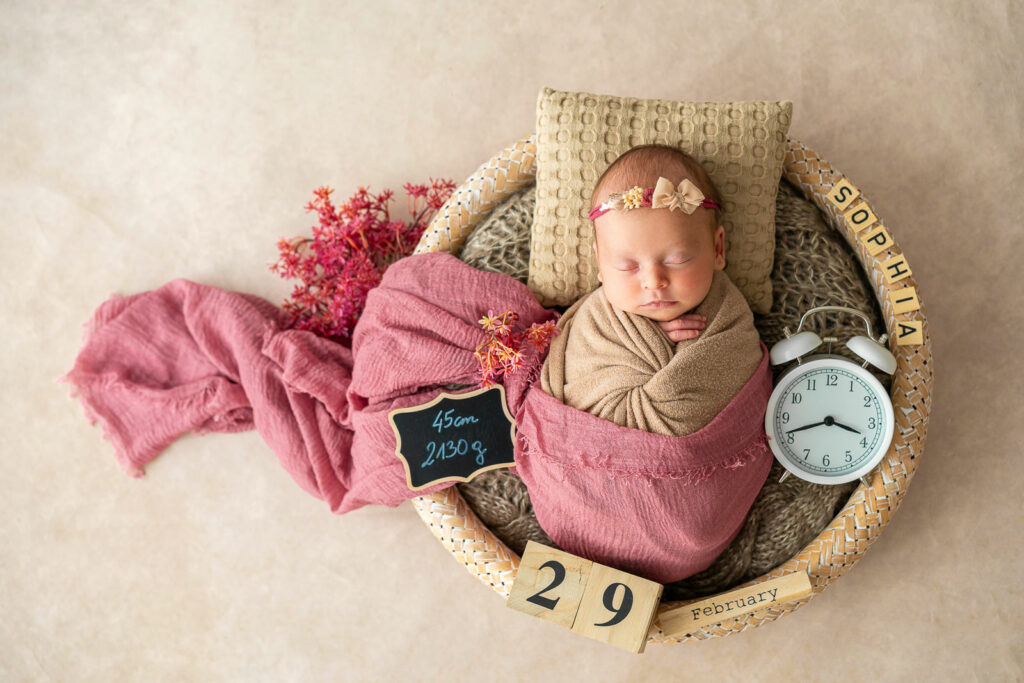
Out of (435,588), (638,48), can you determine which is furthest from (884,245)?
(435,588)

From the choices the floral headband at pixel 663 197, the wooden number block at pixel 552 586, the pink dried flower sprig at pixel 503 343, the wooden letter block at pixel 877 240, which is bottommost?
the wooden number block at pixel 552 586

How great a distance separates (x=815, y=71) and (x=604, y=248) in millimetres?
1061

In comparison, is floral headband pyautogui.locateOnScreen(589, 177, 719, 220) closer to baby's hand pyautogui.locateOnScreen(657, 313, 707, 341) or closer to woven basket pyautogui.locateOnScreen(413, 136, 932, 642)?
baby's hand pyautogui.locateOnScreen(657, 313, 707, 341)

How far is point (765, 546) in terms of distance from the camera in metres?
1.65

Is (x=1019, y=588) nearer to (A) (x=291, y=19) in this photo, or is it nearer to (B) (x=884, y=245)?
(B) (x=884, y=245)

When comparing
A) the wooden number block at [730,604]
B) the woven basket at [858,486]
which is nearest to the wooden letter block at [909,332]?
the woven basket at [858,486]

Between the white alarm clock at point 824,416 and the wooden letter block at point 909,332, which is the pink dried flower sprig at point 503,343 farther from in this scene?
the wooden letter block at point 909,332

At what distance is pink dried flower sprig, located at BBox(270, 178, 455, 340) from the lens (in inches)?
75.1

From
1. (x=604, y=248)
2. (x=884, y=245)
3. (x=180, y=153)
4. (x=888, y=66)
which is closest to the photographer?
(x=604, y=248)

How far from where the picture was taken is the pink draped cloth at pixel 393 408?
1454 millimetres

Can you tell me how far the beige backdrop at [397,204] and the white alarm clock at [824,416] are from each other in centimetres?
54

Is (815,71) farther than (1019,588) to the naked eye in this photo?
Yes

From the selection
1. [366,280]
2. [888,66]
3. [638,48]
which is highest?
[888,66]

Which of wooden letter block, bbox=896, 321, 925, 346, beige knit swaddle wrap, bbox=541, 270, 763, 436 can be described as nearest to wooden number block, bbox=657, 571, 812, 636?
beige knit swaddle wrap, bbox=541, 270, 763, 436
